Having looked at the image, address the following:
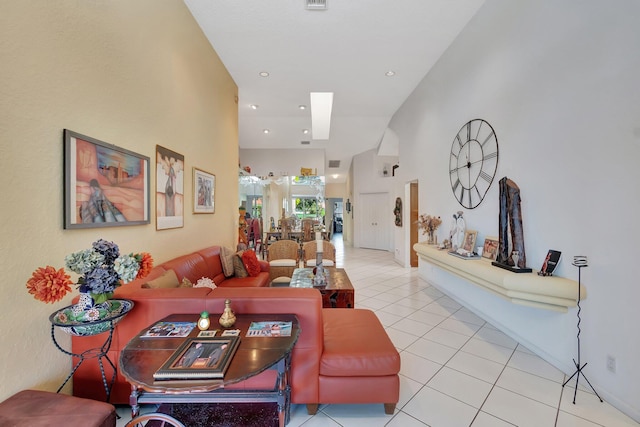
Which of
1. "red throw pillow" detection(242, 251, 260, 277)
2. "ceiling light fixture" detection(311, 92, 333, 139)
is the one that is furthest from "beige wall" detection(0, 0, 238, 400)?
"ceiling light fixture" detection(311, 92, 333, 139)

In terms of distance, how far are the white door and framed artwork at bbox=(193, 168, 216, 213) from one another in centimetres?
686

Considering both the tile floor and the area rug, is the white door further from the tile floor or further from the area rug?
the area rug

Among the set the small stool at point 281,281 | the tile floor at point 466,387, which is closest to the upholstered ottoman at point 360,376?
the tile floor at point 466,387

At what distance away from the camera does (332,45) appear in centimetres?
396

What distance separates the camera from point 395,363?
1.81m

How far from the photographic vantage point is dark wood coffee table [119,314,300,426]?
110 centimetres

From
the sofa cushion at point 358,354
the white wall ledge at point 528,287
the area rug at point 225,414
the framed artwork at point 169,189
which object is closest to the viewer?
the area rug at point 225,414

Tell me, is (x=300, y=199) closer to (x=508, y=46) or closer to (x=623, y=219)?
(x=508, y=46)

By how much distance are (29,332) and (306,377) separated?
Result: 1.65 meters

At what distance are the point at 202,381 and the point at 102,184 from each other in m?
1.72

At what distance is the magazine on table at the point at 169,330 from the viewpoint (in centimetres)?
146

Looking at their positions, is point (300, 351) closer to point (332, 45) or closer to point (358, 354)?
point (358, 354)

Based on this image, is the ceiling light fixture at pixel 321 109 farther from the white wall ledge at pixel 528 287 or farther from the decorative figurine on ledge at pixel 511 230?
the white wall ledge at pixel 528 287

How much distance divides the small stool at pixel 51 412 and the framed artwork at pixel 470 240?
382 centimetres
